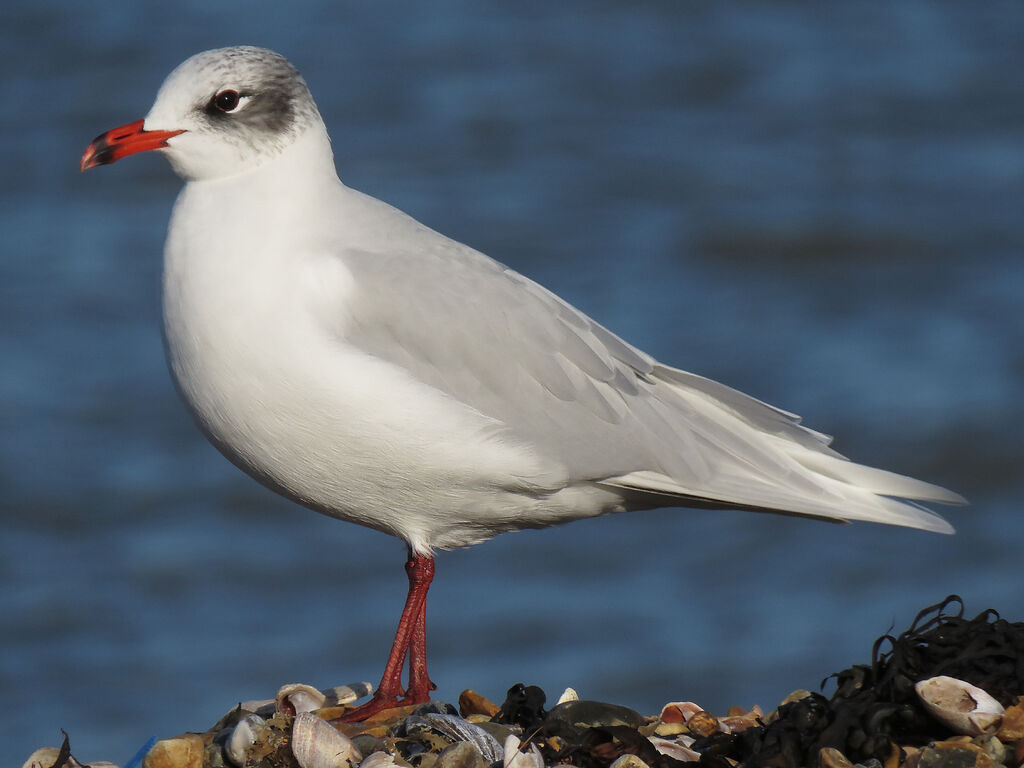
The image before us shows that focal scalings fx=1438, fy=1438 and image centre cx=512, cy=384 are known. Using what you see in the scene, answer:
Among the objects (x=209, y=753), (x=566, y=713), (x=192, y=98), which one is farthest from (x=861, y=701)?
(x=192, y=98)

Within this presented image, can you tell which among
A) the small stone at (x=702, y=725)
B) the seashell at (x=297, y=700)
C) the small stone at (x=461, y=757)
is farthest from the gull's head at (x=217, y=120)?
the small stone at (x=702, y=725)

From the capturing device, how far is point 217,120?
4.34m

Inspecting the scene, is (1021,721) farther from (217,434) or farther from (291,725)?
(217,434)

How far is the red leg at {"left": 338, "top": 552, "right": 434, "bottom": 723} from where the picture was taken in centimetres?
450

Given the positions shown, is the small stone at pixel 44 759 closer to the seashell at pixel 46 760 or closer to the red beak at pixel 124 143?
the seashell at pixel 46 760


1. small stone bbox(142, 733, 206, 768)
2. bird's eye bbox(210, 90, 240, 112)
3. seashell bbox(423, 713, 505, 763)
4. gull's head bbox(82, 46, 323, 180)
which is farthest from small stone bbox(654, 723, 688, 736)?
bird's eye bbox(210, 90, 240, 112)

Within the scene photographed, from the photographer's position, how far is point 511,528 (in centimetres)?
467

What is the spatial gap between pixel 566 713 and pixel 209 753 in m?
0.91

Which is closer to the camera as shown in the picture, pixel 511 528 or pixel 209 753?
pixel 209 753

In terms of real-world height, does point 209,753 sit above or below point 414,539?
below

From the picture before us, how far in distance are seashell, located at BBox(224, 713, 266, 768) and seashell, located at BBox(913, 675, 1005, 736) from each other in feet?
5.26

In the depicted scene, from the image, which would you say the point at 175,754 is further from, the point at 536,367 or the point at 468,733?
the point at 536,367

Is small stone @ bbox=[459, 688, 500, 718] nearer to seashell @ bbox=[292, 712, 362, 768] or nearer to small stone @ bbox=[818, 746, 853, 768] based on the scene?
seashell @ bbox=[292, 712, 362, 768]

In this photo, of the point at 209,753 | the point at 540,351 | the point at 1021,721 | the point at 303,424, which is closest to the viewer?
the point at 1021,721
